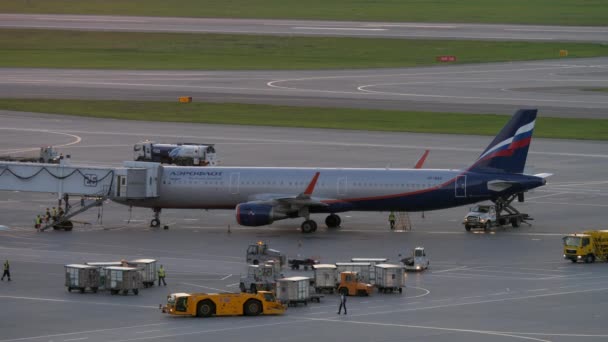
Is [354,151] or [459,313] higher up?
[354,151]

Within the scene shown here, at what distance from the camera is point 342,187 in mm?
82375

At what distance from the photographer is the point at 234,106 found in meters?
146

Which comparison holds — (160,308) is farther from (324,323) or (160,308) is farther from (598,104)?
(598,104)

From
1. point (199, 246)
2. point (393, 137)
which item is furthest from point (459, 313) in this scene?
point (393, 137)

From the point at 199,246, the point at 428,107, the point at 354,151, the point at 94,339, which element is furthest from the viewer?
the point at 428,107

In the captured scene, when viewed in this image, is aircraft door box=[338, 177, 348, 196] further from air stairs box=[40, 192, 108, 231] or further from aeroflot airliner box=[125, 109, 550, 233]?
air stairs box=[40, 192, 108, 231]

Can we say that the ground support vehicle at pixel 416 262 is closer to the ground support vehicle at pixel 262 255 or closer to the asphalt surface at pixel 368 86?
the ground support vehicle at pixel 262 255

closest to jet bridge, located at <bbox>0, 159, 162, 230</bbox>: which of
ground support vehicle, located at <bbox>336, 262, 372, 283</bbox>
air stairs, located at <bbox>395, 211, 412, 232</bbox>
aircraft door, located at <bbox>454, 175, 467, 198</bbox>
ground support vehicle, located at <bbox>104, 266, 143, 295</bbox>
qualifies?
air stairs, located at <bbox>395, 211, 412, 232</bbox>

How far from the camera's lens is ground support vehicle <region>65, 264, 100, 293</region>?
201 feet

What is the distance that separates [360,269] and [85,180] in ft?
88.2

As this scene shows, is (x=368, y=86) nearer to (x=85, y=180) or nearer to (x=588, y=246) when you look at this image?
(x=85, y=180)

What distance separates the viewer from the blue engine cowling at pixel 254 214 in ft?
263

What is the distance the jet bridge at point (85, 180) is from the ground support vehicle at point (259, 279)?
23160 millimetres

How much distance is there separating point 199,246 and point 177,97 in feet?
260
